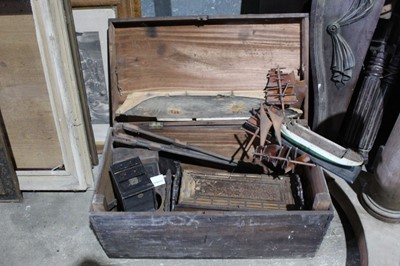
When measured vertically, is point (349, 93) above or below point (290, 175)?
above

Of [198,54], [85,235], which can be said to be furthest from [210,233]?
[198,54]

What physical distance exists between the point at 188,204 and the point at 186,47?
65 cm

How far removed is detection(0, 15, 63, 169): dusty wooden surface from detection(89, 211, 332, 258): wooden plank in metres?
0.63

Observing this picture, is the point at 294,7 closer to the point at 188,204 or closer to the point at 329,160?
the point at 329,160

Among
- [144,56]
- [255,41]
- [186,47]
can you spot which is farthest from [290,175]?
[144,56]

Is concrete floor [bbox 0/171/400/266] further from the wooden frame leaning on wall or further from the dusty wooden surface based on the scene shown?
the dusty wooden surface

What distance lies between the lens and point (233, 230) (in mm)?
1224

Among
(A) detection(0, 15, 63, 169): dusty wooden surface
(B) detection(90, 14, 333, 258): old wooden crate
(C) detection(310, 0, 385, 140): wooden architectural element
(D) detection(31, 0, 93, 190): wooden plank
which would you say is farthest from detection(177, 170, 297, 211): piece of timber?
(A) detection(0, 15, 63, 169): dusty wooden surface

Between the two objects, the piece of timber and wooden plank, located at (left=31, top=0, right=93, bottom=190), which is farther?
the piece of timber

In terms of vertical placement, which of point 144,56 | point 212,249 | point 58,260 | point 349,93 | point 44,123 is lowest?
point 58,260

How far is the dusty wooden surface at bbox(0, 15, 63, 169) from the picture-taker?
1455 mm

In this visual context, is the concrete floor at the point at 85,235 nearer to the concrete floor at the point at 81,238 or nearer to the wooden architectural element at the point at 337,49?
the concrete floor at the point at 81,238

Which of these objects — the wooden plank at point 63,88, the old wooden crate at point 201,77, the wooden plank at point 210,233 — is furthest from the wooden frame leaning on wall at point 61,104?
the wooden plank at point 210,233

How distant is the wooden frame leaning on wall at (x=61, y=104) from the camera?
135 cm
